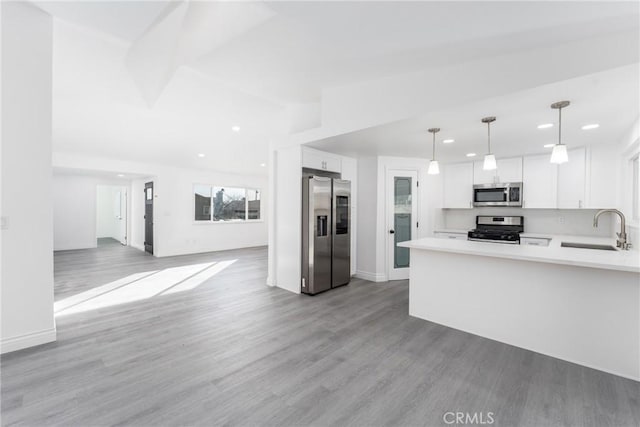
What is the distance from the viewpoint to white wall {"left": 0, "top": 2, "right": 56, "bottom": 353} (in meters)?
2.23

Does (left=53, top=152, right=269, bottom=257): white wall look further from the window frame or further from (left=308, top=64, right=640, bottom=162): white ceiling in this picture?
(left=308, top=64, right=640, bottom=162): white ceiling

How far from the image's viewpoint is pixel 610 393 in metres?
1.92

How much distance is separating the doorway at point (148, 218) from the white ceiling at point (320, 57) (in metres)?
3.56

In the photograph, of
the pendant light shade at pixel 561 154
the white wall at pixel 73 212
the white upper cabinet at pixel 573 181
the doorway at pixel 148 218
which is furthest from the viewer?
the white wall at pixel 73 212

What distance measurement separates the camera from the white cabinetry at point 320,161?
4086 millimetres

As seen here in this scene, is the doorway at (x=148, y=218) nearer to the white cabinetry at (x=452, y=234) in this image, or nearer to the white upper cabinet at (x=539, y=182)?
the white cabinetry at (x=452, y=234)

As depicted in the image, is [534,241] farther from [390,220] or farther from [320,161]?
[320,161]

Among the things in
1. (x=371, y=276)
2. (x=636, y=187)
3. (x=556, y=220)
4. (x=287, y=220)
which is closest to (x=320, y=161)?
(x=287, y=220)

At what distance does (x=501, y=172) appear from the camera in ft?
15.9

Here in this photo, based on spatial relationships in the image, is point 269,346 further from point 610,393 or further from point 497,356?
point 610,393

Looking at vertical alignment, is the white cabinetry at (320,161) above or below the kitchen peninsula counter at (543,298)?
above

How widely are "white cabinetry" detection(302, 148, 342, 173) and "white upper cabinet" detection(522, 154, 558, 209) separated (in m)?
3.14

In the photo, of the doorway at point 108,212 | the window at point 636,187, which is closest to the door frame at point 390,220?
the window at point 636,187

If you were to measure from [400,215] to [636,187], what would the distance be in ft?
9.40
